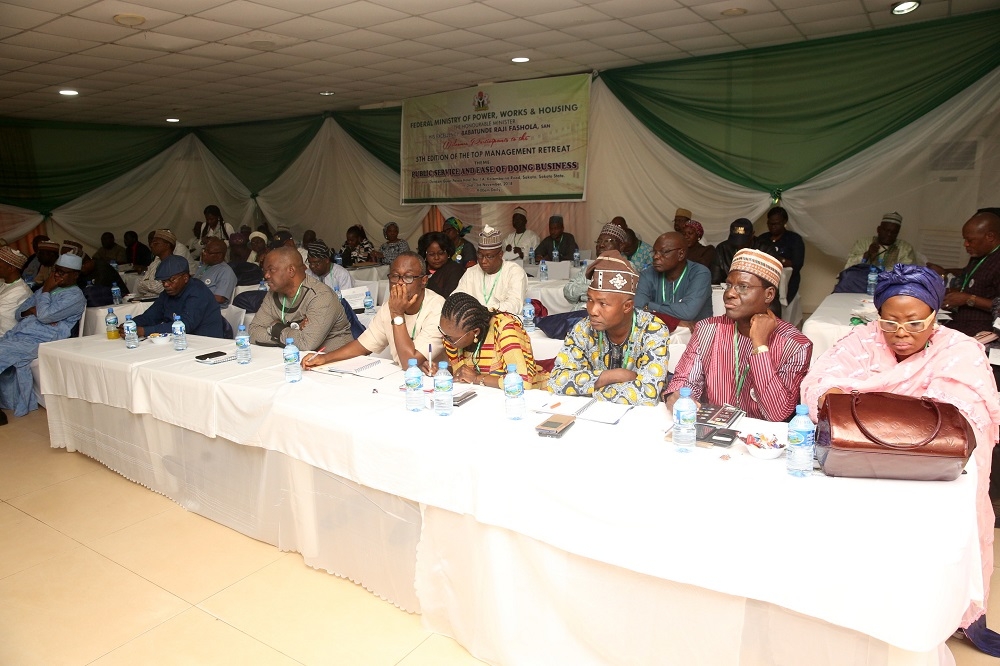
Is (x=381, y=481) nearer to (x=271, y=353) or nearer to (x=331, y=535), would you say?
(x=331, y=535)

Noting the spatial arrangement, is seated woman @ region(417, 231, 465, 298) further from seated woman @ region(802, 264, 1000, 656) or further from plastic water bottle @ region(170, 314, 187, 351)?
seated woman @ region(802, 264, 1000, 656)

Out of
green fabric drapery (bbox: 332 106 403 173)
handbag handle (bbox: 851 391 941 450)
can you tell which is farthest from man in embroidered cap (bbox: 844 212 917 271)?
green fabric drapery (bbox: 332 106 403 173)

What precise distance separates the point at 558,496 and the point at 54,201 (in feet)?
38.5

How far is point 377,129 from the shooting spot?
9906 mm

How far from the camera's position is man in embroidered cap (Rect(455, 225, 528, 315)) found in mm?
4801

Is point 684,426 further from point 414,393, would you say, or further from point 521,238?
point 521,238

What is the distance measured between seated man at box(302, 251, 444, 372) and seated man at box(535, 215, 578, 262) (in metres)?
4.50

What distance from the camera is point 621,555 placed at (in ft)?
6.17

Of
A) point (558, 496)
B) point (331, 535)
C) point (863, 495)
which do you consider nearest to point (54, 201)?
point (331, 535)

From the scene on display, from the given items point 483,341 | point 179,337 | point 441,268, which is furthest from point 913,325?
point 441,268

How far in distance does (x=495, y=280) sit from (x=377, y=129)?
19.7 ft

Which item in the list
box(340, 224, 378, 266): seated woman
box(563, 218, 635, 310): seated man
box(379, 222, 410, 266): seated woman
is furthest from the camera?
box(340, 224, 378, 266): seated woman

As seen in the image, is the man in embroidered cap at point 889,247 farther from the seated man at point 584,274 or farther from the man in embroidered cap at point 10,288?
the man in embroidered cap at point 10,288

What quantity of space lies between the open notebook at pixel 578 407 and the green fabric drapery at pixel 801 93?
5.28 meters
